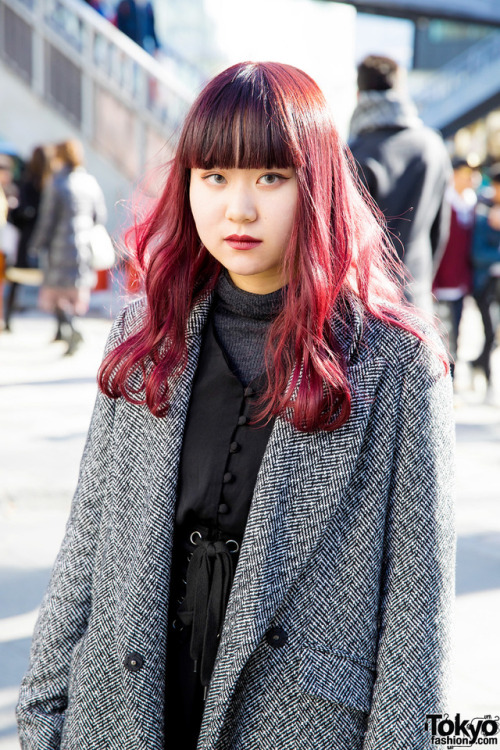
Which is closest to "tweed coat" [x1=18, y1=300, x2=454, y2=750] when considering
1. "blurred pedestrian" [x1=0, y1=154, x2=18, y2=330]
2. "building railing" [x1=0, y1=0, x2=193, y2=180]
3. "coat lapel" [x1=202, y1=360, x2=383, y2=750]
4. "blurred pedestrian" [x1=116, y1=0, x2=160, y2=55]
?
"coat lapel" [x1=202, y1=360, x2=383, y2=750]

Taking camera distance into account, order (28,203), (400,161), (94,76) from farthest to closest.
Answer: (94,76), (28,203), (400,161)

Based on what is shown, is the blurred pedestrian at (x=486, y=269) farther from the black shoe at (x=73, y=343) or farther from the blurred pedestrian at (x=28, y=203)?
the blurred pedestrian at (x=28, y=203)

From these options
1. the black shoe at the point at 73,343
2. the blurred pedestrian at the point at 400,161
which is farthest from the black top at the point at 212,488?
the black shoe at the point at 73,343

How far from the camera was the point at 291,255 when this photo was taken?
1572mm

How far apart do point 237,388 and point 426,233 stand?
3013 millimetres

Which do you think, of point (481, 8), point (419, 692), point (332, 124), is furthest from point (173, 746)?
point (481, 8)

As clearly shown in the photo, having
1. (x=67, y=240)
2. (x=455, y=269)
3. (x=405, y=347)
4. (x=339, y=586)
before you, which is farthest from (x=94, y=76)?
(x=339, y=586)

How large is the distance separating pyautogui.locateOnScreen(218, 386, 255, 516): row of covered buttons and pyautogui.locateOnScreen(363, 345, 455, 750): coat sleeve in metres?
0.28

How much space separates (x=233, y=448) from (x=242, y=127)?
0.57m

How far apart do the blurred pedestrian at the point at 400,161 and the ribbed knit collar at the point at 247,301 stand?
255cm

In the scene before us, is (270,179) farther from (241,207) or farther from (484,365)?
(484,365)

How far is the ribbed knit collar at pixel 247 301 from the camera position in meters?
1.71

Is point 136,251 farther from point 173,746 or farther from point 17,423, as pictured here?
point 17,423

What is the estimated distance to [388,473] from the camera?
157cm
